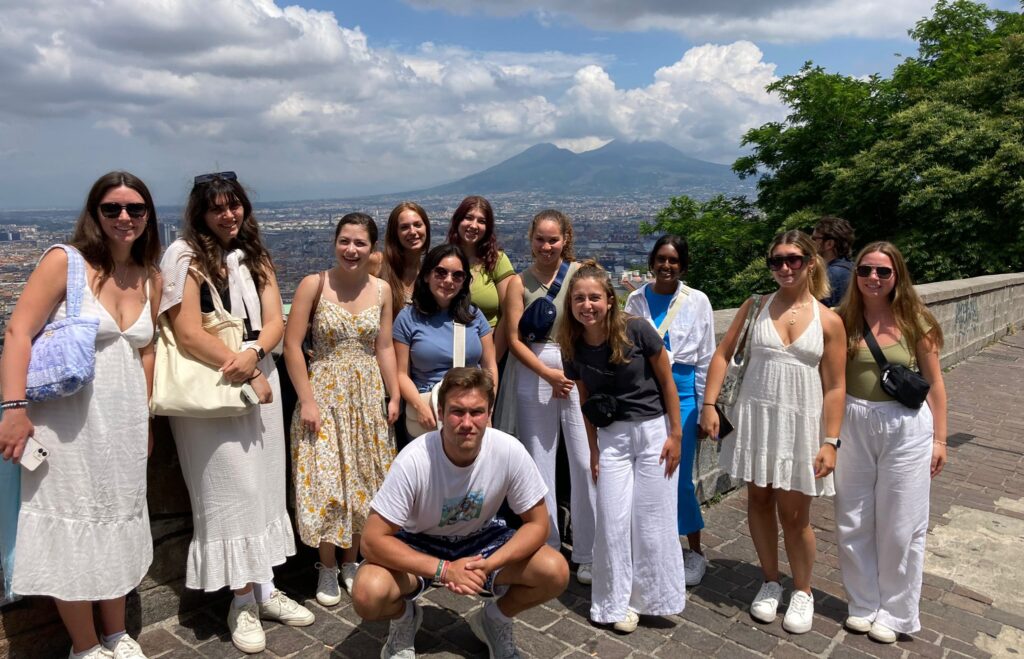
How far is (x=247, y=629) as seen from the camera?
3467 mm

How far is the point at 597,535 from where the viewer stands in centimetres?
385

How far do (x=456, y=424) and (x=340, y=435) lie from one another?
36.1 inches

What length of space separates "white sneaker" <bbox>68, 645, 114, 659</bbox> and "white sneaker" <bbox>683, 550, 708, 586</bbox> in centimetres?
290

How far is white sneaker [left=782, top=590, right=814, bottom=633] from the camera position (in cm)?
374

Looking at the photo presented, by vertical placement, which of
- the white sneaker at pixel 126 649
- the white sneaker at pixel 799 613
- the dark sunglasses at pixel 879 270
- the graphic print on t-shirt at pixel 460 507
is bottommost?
the white sneaker at pixel 799 613

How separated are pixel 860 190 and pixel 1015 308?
15.3ft

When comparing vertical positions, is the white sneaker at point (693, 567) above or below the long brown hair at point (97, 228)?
below

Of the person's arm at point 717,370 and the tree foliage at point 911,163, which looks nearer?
the person's arm at point 717,370

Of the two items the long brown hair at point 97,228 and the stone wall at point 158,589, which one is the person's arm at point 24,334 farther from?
the stone wall at point 158,589

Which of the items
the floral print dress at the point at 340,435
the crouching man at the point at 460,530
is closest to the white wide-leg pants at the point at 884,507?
the crouching man at the point at 460,530

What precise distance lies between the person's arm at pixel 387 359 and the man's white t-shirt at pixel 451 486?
1.95ft

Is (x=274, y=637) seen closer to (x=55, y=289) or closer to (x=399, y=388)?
(x=399, y=388)

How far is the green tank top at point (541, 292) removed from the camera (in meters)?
4.14

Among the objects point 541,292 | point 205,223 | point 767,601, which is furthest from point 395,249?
point 767,601
